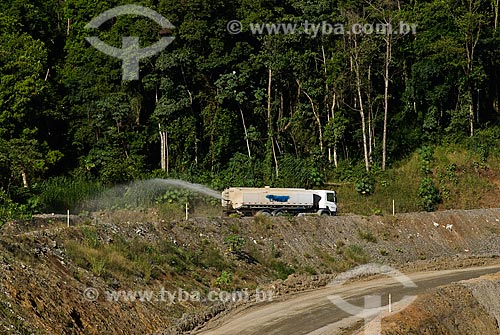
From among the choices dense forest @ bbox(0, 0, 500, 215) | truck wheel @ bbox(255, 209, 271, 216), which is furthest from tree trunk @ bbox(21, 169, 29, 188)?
truck wheel @ bbox(255, 209, 271, 216)

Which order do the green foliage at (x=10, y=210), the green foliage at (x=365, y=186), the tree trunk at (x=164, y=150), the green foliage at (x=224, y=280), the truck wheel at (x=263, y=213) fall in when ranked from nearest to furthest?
the green foliage at (x=224, y=280) < the green foliage at (x=10, y=210) < the truck wheel at (x=263, y=213) < the green foliage at (x=365, y=186) < the tree trunk at (x=164, y=150)

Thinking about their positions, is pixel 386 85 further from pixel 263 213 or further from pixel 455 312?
pixel 455 312

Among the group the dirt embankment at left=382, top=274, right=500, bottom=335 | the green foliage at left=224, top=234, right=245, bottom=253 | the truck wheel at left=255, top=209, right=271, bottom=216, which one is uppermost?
the truck wheel at left=255, top=209, right=271, bottom=216

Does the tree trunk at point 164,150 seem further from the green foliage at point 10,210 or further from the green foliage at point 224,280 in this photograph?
the green foliage at point 224,280

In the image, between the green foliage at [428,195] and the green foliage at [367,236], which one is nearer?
the green foliage at [367,236]

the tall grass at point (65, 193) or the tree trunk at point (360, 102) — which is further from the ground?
the tree trunk at point (360, 102)

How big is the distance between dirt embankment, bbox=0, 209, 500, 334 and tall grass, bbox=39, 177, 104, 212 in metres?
5.57

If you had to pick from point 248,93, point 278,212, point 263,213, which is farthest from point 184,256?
point 248,93

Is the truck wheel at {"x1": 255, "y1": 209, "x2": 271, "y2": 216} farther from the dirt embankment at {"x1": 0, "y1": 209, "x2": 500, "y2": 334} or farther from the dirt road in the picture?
the dirt road

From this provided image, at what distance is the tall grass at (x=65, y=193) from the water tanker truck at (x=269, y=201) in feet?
32.2

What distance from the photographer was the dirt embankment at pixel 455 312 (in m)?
36.5

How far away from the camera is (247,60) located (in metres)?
72.1

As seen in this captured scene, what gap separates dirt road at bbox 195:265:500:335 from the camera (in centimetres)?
3562

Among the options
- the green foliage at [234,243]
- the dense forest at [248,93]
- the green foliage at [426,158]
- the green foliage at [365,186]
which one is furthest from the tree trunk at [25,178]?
the green foliage at [426,158]
